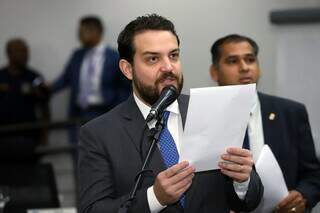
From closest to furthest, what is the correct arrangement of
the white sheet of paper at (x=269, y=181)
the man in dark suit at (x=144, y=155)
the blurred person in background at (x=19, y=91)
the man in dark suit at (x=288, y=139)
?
the man in dark suit at (x=144, y=155) < the white sheet of paper at (x=269, y=181) < the man in dark suit at (x=288, y=139) < the blurred person in background at (x=19, y=91)

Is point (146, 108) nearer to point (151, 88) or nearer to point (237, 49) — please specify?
point (151, 88)

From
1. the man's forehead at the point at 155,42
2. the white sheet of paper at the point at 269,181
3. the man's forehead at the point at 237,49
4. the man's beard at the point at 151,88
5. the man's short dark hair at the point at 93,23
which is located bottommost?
the white sheet of paper at the point at 269,181

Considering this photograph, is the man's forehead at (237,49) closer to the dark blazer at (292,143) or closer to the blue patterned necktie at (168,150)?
the dark blazer at (292,143)

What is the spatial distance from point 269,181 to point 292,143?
34 centimetres

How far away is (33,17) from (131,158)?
413 centimetres

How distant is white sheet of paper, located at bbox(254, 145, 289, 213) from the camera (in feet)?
7.68

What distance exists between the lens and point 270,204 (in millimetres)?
2404

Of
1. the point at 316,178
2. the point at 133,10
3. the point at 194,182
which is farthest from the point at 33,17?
the point at 194,182

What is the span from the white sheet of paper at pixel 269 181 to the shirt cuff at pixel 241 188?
40cm

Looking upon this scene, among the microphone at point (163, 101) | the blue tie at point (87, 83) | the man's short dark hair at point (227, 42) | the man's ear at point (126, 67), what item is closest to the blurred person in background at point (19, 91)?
the blue tie at point (87, 83)

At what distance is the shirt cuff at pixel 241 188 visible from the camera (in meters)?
1.91

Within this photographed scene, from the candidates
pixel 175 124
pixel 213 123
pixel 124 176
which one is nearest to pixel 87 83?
pixel 175 124

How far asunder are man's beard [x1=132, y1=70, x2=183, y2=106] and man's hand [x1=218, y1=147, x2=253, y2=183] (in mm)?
243

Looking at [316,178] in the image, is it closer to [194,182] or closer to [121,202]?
[194,182]
